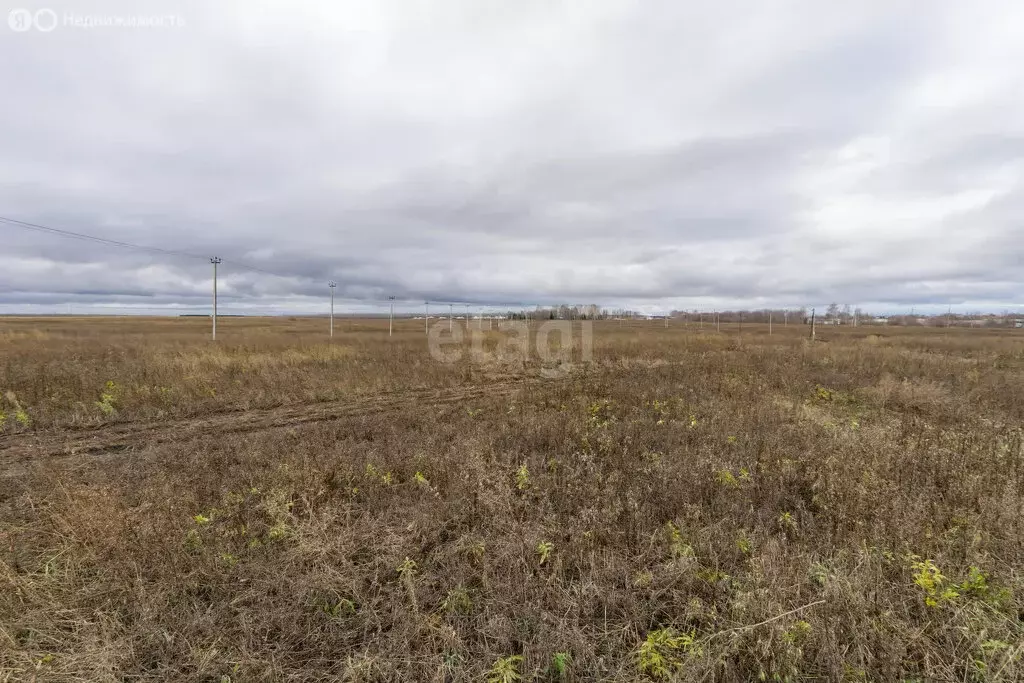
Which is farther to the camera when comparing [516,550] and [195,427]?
[195,427]

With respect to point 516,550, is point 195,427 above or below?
below

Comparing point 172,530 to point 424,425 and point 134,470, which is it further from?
point 424,425

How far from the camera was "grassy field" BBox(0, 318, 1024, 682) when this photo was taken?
9.00 ft

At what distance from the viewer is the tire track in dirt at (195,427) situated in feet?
22.1

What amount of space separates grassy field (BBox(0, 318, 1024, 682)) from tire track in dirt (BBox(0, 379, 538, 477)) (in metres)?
0.09

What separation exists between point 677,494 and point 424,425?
4.96 metres

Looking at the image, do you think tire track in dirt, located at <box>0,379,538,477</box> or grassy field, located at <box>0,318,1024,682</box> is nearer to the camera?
grassy field, located at <box>0,318,1024,682</box>

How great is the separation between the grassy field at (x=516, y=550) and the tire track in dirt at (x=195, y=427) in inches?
3.7

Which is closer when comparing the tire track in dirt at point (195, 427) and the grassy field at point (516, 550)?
the grassy field at point (516, 550)

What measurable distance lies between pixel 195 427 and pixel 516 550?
8057 mm

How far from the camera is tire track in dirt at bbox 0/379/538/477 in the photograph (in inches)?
265

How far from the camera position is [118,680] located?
8.56 feet

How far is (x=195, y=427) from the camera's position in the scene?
8398 mm

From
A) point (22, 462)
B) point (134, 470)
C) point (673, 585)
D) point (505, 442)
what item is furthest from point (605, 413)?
point (22, 462)
